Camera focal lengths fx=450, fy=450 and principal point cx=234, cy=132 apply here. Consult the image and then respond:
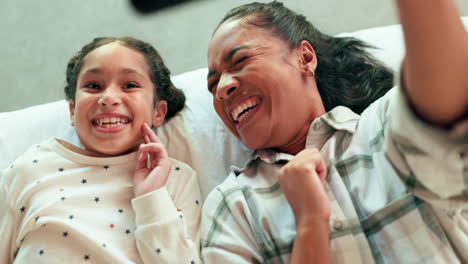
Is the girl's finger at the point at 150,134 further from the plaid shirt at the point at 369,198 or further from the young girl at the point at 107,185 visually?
the plaid shirt at the point at 369,198

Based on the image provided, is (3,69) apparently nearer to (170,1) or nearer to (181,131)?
(181,131)

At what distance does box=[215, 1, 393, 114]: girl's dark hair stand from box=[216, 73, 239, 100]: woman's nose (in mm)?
184

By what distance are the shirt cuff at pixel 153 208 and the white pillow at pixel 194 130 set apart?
0.21 m

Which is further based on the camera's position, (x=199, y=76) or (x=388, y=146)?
(x=199, y=76)

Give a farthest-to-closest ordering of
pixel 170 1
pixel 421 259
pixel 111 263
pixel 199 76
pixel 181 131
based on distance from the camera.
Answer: pixel 199 76 < pixel 181 131 < pixel 111 263 < pixel 421 259 < pixel 170 1

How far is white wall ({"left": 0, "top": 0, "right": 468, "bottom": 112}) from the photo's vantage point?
73.9 inches

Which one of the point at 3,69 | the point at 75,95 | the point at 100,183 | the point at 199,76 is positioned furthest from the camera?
the point at 3,69

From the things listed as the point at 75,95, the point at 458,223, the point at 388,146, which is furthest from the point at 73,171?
the point at 458,223

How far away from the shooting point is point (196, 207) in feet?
3.78

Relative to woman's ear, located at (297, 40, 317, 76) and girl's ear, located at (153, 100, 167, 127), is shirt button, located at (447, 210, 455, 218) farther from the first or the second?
girl's ear, located at (153, 100, 167, 127)

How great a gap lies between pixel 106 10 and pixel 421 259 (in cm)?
162

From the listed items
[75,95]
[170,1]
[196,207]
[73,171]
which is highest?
[170,1]

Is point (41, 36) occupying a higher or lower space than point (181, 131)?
higher

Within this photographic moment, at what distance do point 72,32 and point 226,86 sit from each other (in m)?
1.14
